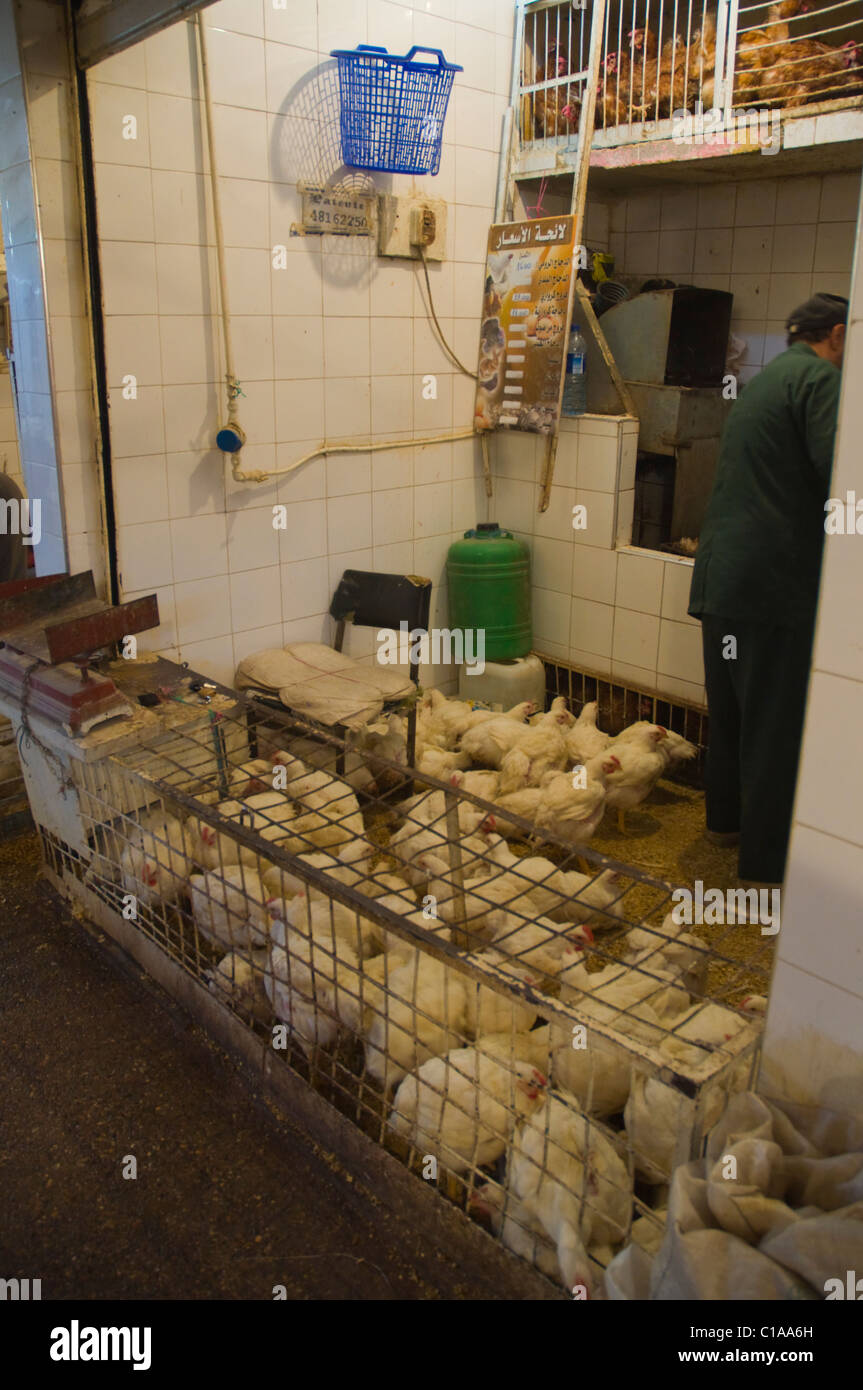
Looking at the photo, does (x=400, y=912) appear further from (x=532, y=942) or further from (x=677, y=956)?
(x=677, y=956)

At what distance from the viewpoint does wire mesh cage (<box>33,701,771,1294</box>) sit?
1.92 meters

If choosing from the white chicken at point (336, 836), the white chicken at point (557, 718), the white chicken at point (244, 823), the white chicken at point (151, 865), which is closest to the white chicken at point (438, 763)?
the white chicken at point (557, 718)

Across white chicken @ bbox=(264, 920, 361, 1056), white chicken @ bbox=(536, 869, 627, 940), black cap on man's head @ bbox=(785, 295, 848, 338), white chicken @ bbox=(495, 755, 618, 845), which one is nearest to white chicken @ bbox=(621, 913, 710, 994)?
white chicken @ bbox=(536, 869, 627, 940)

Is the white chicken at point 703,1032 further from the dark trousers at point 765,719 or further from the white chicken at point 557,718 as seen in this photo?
the white chicken at point 557,718

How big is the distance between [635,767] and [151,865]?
6.30ft

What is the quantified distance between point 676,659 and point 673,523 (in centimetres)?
82

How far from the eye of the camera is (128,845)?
3014mm

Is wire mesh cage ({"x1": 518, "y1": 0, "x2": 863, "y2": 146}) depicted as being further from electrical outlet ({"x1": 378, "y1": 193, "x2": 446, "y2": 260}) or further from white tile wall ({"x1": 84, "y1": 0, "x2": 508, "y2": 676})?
electrical outlet ({"x1": 378, "y1": 193, "x2": 446, "y2": 260})

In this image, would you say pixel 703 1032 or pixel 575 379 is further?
pixel 575 379

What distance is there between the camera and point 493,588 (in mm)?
4988

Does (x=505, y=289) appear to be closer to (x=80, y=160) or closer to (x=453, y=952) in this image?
(x=80, y=160)
